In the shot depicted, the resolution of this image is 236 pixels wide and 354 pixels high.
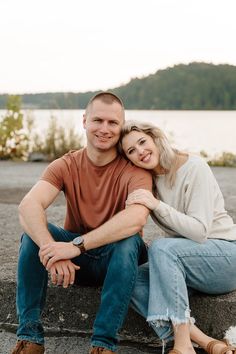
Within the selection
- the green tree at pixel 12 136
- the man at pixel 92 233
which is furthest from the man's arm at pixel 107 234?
Answer: the green tree at pixel 12 136

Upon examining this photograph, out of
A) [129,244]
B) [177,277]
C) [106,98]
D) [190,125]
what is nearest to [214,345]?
[177,277]

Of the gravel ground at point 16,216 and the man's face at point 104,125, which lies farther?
the man's face at point 104,125

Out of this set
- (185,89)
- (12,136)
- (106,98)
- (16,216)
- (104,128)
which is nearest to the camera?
(104,128)

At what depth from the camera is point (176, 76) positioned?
46.9 ft

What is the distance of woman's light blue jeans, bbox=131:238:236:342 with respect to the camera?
8.93ft

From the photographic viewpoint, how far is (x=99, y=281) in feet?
10.3

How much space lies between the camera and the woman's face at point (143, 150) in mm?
3035

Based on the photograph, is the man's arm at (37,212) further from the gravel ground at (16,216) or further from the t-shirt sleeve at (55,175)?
the gravel ground at (16,216)

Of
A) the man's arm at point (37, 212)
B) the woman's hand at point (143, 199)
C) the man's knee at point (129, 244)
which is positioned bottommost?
the man's knee at point (129, 244)

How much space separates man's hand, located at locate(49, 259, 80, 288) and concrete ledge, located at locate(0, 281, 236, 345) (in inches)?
14.7

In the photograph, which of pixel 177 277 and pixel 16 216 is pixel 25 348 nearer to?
pixel 177 277

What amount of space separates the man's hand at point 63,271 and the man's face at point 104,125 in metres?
0.70

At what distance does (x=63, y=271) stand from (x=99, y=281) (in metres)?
0.38

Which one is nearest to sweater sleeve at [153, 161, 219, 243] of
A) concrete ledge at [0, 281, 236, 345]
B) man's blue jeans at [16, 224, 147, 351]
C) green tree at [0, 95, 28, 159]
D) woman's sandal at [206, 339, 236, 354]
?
man's blue jeans at [16, 224, 147, 351]
